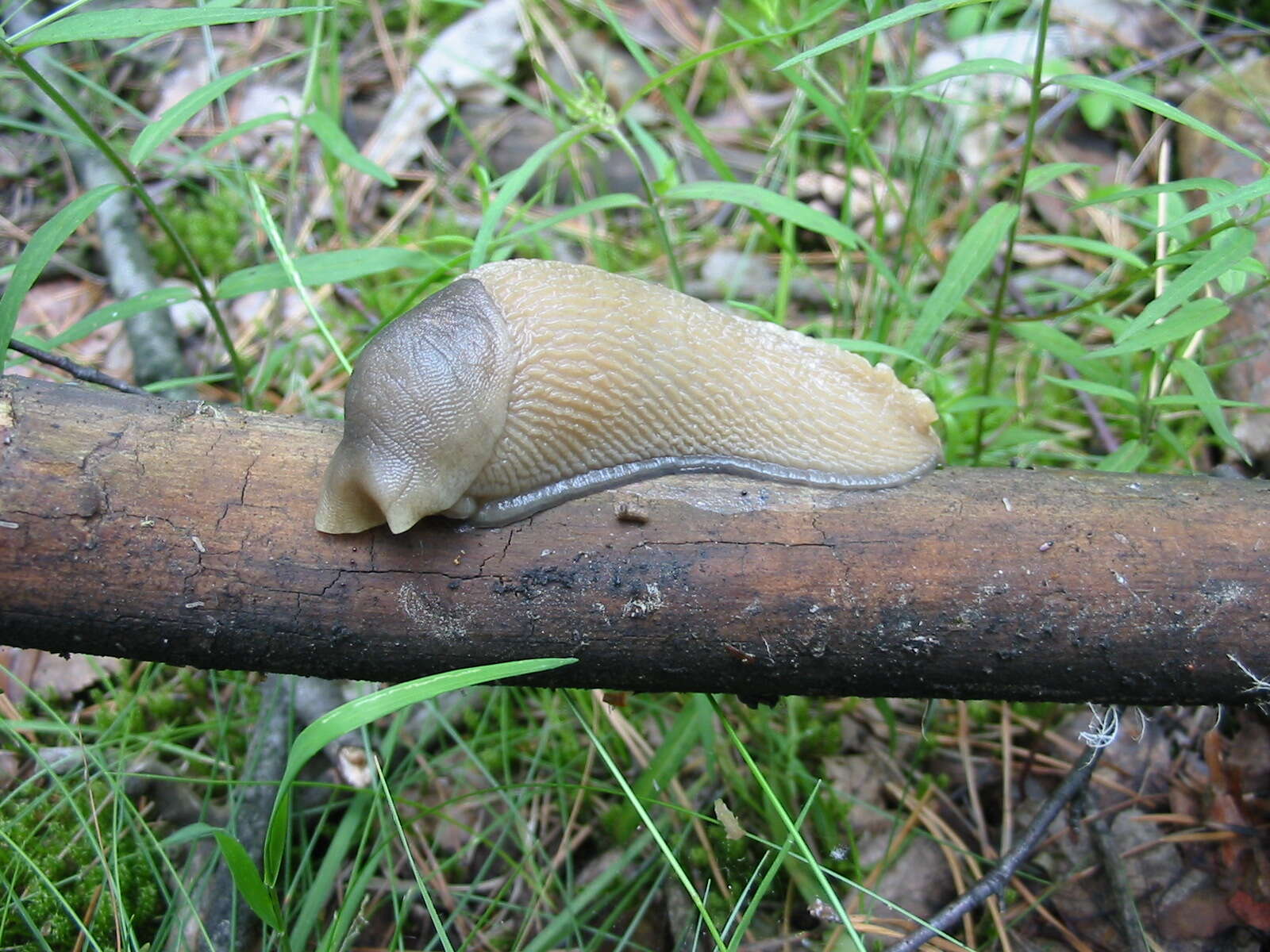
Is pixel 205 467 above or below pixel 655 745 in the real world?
above

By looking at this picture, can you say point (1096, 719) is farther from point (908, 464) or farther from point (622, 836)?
point (622, 836)

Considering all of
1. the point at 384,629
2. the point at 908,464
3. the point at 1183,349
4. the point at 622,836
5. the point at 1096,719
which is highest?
the point at 1183,349

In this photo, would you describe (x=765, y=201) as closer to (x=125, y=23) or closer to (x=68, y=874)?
(x=125, y=23)

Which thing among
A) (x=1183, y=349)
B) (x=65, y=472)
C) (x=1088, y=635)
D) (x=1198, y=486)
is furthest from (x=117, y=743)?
(x=1183, y=349)

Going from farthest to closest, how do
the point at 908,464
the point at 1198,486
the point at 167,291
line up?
the point at 167,291 → the point at 908,464 → the point at 1198,486

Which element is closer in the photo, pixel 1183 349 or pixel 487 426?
pixel 487 426

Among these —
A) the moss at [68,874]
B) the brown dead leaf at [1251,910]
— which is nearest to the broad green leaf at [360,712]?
the moss at [68,874]

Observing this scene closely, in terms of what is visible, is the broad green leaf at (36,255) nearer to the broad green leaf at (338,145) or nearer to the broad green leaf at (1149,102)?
the broad green leaf at (338,145)
